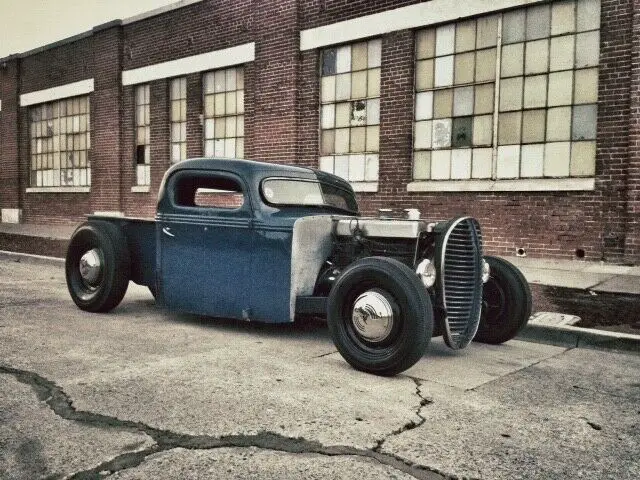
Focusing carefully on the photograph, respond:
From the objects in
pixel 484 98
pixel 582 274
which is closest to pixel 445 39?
pixel 484 98

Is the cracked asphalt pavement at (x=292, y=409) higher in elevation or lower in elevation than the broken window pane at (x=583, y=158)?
lower

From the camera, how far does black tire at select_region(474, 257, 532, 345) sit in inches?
192

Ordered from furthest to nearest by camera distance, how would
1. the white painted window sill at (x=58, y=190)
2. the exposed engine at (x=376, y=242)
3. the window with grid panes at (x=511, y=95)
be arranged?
the white painted window sill at (x=58, y=190) → the window with grid panes at (x=511, y=95) → the exposed engine at (x=376, y=242)

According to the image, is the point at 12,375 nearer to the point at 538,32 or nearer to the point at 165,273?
the point at 165,273

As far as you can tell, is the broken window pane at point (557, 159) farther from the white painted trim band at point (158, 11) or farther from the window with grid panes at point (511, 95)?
the white painted trim band at point (158, 11)

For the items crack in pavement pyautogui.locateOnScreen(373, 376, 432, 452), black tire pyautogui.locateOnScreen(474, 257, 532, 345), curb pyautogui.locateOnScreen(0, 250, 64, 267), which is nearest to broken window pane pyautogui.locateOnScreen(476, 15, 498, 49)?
black tire pyautogui.locateOnScreen(474, 257, 532, 345)

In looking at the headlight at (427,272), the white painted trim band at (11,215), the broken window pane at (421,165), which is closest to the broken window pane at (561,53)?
the broken window pane at (421,165)

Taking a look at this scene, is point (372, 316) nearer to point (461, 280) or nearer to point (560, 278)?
point (461, 280)

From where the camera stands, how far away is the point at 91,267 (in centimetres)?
584

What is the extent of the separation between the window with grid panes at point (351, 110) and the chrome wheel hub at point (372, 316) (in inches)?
289

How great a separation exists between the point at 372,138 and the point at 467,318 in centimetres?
718

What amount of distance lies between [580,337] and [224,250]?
316 centimetres

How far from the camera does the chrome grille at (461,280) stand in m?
4.30

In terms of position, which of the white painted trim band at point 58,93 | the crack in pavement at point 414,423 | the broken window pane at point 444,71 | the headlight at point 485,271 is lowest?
the crack in pavement at point 414,423
